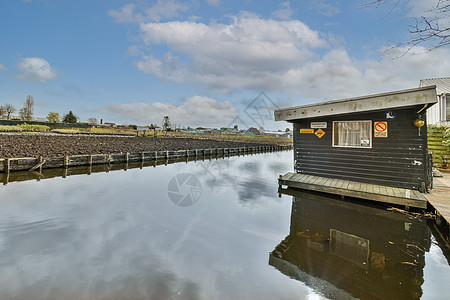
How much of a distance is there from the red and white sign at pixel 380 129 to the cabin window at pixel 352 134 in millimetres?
164

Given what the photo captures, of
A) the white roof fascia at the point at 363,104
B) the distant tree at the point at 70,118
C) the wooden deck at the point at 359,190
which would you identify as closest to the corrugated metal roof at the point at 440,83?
the white roof fascia at the point at 363,104

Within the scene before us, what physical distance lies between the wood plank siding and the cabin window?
0.43 ft

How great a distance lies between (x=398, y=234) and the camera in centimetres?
468

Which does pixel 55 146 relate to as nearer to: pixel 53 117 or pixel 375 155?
pixel 375 155

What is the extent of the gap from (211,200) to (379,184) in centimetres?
533

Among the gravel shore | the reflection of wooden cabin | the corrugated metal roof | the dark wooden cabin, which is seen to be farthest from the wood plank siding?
the gravel shore

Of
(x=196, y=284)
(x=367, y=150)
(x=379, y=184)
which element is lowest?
(x=196, y=284)

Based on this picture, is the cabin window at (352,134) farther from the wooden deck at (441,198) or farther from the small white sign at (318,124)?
the wooden deck at (441,198)

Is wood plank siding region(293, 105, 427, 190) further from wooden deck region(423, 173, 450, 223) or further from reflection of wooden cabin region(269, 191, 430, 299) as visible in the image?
reflection of wooden cabin region(269, 191, 430, 299)

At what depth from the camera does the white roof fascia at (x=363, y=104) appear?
5.84 metres

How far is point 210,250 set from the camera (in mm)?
3959

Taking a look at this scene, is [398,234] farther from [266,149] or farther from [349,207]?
[266,149]

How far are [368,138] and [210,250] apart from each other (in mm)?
6298

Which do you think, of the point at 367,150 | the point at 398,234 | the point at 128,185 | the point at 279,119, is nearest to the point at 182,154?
the point at 128,185
